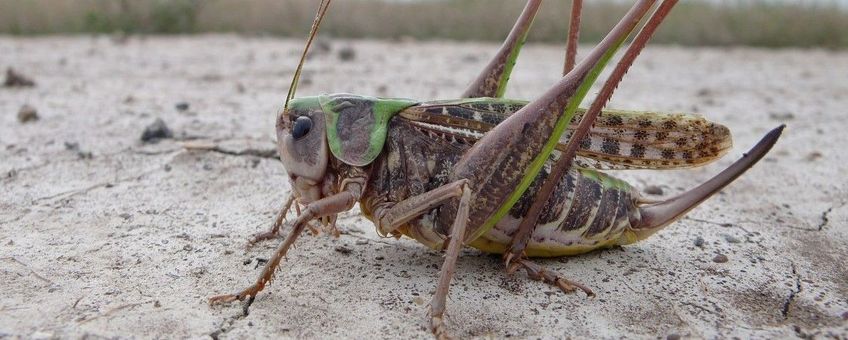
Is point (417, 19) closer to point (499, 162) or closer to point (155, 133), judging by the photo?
point (155, 133)

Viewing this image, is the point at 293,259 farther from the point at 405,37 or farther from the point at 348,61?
the point at 405,37

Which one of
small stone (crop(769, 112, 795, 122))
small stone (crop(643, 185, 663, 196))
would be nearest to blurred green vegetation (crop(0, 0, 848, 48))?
small stone (crop(769, 112, 795, 122))

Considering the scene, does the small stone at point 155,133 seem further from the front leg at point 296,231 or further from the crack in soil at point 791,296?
the crack in soil at point 791,296

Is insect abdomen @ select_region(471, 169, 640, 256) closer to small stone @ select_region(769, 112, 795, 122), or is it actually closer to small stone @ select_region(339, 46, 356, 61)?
small stone @ select_region(769, 112, 795, 122)

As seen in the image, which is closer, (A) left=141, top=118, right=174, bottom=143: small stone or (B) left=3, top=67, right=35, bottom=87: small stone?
(A) left=141, top=118, right=174, bottom=143: small stone

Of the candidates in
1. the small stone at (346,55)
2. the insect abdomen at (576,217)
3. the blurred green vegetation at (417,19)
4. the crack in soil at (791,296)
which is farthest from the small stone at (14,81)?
the crack in soil at (791,296)

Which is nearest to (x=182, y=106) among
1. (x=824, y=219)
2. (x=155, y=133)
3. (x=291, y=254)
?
(x=155, y=133)

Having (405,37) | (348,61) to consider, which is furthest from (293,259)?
(405,37)
